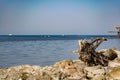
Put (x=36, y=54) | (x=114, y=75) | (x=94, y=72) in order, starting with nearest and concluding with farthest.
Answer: (x=114, y=75), (x=94, y=72), (x=36, y=54)

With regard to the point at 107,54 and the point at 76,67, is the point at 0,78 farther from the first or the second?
the point at 107,54

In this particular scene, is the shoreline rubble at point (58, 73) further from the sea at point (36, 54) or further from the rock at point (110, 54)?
the sea at point (36, 54)

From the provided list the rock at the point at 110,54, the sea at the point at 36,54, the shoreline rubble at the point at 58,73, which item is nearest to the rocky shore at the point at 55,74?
the shoreline rubble at the point at 58,73

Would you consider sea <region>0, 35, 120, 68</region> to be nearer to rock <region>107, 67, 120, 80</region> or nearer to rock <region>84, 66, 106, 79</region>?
rock <region>84, 66, 106, 79</region>

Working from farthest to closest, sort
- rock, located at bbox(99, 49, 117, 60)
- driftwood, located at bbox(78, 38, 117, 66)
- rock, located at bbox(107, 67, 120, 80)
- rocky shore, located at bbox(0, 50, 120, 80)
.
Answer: rock, located at bbox(99, 49, 117, 60) → driftwood, located at bbox(78, 38, 117, 66) → rock, located at bbox(107, 67, 120, 80) → rocky shore, located at bbox(0, 50, 120, 80)

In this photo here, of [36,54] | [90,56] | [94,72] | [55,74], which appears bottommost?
[36,54]

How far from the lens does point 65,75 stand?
50.7 feet

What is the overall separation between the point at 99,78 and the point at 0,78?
4.72 metres

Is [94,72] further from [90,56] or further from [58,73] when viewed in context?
[90,56]

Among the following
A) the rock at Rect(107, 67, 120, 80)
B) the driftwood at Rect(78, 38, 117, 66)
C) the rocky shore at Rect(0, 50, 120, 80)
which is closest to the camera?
the rocky shore at Rect(0, 50, 120, 80)

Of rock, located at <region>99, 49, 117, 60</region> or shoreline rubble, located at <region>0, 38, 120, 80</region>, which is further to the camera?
rock, located at <region>99, 49, 117, 60</region>

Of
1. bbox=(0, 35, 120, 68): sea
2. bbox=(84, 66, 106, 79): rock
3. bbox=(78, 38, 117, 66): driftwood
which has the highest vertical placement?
bbox=(78, 38, 117, 66): driftwood

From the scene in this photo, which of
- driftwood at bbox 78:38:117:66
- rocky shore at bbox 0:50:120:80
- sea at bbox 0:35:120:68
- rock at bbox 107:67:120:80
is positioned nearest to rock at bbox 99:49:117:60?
driftwood at bbox 78:38:117:66

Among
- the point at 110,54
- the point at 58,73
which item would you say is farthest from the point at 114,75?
the point at 110,54
